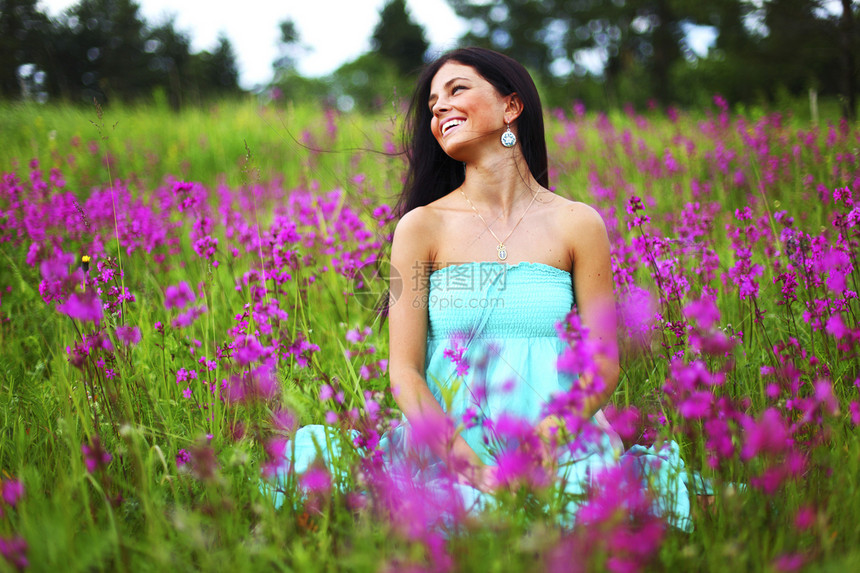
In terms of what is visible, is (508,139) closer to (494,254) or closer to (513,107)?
(513,107)

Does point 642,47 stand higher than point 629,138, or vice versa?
point 642,47

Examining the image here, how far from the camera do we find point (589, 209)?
241cm

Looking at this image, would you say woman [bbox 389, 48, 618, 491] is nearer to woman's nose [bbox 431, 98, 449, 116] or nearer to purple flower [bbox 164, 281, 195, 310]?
woman's nose [bbox 431, 98, 449, 116]

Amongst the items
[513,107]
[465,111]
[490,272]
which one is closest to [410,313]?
[490,272]

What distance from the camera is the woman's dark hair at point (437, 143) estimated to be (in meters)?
2.58

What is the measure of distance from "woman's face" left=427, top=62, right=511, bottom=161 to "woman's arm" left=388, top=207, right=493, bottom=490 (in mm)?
334

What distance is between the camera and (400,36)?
142 feet

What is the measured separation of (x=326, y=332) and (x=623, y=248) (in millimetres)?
1778

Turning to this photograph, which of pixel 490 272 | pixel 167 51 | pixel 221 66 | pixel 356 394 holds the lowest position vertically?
pixel 356 394

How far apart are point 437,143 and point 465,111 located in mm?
385

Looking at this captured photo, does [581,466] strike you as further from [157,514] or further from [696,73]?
[696,73]

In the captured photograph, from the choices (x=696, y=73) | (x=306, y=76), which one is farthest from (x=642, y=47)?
(x=306, y=76)

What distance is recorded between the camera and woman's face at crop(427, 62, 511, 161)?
245cm

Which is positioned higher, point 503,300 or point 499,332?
point 503,300
